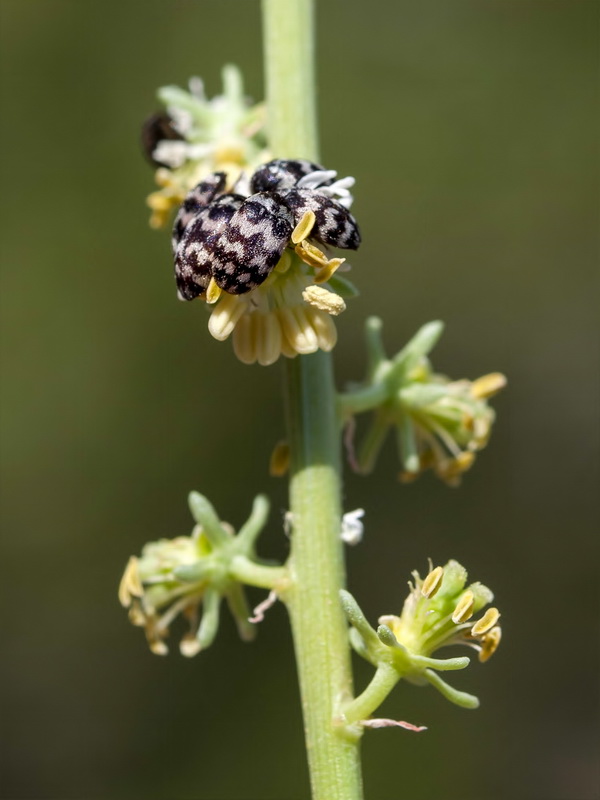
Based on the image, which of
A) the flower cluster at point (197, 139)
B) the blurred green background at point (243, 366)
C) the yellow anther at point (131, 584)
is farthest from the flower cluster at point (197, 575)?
the blurred green background at point (243, 366)

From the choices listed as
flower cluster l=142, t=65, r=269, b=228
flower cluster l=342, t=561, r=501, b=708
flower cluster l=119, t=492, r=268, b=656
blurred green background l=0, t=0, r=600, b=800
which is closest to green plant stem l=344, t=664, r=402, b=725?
flower cluster l=342, t=561, r=501, b=708

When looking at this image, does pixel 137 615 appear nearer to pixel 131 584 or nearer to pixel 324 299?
pixel 131 584

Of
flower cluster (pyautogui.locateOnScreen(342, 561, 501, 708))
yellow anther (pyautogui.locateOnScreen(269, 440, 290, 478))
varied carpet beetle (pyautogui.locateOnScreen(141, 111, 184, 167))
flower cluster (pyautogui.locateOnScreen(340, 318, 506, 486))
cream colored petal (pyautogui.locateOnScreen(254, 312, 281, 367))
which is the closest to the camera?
flower cluster (pyautogui.locateOnScreen(342, 561, 501, 708))

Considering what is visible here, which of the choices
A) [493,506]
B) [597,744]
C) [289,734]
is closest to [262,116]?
[289,734]

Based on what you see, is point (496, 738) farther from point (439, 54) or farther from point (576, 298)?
point (439, 54)

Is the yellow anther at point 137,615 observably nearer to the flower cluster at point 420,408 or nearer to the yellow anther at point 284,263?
the flower cluster at point 420,408

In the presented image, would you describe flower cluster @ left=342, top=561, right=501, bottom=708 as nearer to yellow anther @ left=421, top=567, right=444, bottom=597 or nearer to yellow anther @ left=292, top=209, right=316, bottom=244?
yellow anther @ left=421, top=567, right=444, bottom=597
